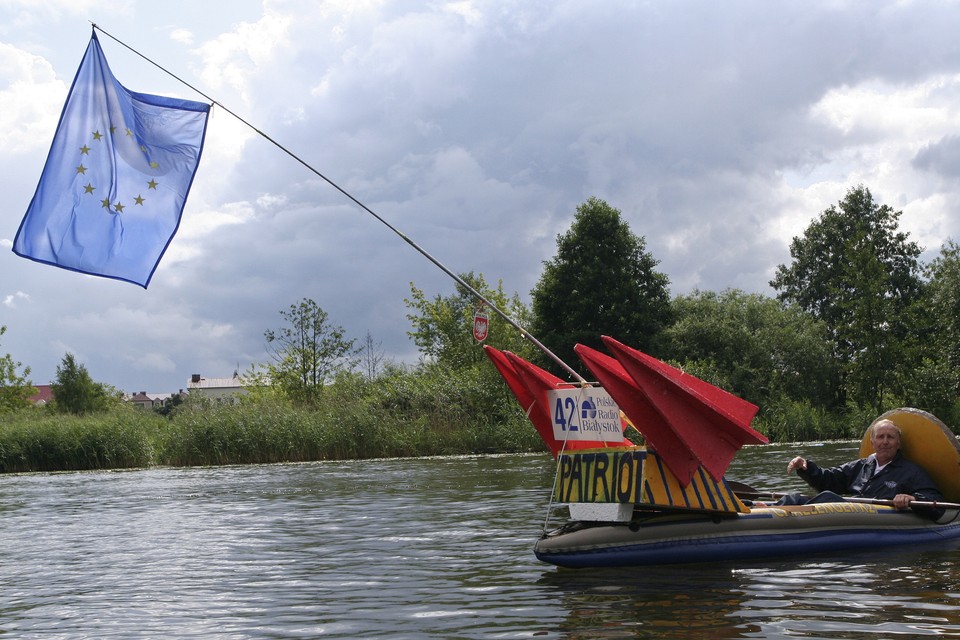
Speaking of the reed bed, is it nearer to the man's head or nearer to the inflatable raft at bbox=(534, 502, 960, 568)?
the man's head

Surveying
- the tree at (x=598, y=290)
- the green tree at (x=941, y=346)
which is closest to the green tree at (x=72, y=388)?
the tree at (x=598, y=290)

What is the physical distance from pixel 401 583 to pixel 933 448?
20.5 feet

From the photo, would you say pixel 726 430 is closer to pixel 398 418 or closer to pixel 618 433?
pixel 618 433

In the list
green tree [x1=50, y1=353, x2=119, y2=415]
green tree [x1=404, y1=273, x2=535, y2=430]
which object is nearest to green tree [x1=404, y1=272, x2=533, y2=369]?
green tree [x1=404, y1=273, x2=535, y2=430]

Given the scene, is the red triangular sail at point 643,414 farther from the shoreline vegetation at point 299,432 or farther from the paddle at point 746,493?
the shoreline vegetation at point 299,432

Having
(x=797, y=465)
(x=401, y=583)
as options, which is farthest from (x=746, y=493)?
(x=401, y=583)

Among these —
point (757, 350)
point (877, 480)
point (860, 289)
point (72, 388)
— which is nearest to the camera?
point (877, 480)

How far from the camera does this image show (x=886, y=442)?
11102 mm

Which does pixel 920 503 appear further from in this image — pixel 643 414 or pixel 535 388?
pixel 535 388

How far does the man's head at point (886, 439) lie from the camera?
36.3 feet

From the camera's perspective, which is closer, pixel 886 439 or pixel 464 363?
pixel 886 439

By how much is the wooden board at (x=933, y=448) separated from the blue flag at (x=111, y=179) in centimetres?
863

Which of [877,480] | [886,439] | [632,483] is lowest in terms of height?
[877,480]

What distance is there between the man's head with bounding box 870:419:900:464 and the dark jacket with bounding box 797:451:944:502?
0.11 meters
